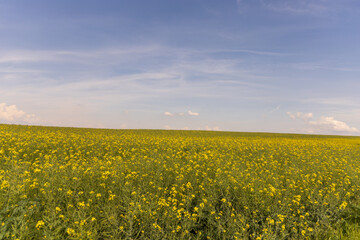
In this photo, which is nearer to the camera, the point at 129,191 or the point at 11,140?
the point at 129,191

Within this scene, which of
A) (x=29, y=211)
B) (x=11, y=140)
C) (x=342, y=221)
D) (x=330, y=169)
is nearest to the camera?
(x=29, y=211)

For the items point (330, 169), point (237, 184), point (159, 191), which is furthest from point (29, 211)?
point (330, 169)

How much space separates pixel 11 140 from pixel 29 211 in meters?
11.1

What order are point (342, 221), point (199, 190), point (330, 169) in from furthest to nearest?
point (330, 169)
point (199, 190)
point (342, 221)

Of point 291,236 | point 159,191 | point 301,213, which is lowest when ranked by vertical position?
point 291,236

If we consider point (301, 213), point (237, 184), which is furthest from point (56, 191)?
point (301, 213)

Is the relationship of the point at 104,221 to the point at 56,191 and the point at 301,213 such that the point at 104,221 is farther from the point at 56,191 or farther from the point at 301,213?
the point at 301,213

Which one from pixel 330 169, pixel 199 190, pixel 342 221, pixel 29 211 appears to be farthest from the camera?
pixel 330 169

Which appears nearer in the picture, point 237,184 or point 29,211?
point 29,211

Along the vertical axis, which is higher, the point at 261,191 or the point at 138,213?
the point at 261,191

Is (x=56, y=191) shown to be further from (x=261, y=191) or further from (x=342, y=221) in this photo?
(x=342, y=221)

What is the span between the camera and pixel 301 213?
6742 mm

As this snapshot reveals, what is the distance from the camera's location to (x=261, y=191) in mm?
6504

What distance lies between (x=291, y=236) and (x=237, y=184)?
2.10m
